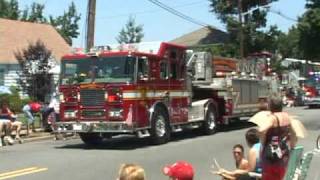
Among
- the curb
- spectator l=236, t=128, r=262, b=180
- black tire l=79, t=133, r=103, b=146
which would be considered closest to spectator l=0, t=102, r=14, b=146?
the curb

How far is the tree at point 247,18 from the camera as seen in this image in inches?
2336

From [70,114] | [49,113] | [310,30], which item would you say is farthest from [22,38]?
[70,114]

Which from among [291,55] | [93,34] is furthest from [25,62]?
[291,55]

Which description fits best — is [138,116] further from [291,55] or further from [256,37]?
[291,55]

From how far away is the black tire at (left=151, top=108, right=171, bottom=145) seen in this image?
18761 mm

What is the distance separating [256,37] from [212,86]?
36929mm

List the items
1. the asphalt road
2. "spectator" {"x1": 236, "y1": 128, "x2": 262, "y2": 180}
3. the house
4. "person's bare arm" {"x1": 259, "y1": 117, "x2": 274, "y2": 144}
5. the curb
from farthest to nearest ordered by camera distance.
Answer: the house → the curb → the asphalt road → "spectator" {"x1": 236, "y1": 128, "x2": 262, "y2": 180} → "person's bare arm" {"x1": 259, "y1": 117, "x2": 274, "y2": 144}

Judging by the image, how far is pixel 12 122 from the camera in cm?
2052

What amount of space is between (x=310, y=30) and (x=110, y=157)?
4203cm

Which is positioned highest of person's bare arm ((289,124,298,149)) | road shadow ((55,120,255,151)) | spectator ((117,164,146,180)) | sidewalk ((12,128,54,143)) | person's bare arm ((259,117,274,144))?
person's bare arm ((259,117,274,144))

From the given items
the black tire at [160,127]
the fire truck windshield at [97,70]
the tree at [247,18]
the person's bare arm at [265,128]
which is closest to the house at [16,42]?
the tree at [247,18]

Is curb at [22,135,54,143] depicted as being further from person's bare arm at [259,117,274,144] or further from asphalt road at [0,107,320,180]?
person's bare arm at [259,117,274,144]

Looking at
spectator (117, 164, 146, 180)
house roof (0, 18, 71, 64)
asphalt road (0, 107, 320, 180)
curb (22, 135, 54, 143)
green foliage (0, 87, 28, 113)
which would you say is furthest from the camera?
house roof (0, 18, 71, 64)

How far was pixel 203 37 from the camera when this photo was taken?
77688 mm
